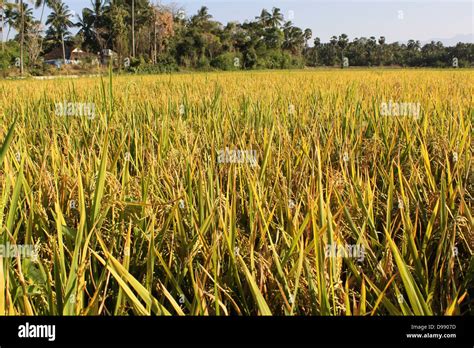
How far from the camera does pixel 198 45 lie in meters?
23.1

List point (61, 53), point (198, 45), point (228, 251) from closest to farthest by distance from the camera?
point (228, 251) < point (198, 45) < point (61, 53)

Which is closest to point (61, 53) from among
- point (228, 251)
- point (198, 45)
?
point (198, 45)

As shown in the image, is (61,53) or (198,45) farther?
(61,53)

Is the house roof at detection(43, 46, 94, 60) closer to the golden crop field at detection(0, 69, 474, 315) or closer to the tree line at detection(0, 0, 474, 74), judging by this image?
the tree line at detection(0, 0, 474, 74)

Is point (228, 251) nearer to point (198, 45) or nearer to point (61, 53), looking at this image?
point (198, 45)

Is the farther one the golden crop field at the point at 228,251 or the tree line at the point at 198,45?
the tree line at the point at 198,45

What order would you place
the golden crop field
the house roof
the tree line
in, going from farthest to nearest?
1. the house roof
2. the tree line
3. the golden crop field

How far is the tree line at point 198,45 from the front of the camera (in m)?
22.6

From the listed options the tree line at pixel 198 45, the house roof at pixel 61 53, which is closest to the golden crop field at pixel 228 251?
the tree line at pixel 198 45

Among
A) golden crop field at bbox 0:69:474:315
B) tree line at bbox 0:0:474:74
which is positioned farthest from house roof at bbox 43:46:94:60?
golden crop field at bbox 0:69:474:315

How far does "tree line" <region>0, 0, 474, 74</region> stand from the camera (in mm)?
22625

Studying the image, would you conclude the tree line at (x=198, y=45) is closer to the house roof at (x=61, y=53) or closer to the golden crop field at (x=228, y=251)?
the house roof at (x=61, y=53)
